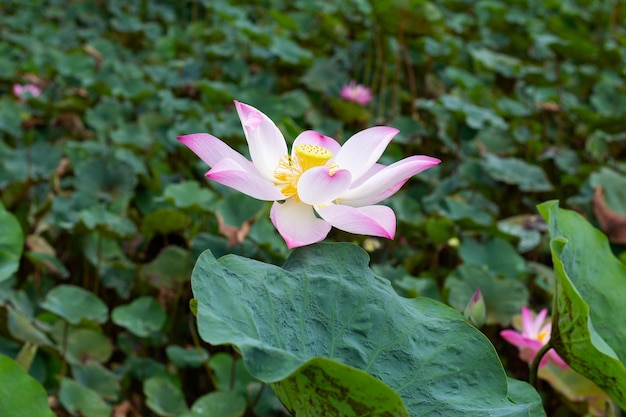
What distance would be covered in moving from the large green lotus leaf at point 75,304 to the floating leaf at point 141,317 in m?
0.03

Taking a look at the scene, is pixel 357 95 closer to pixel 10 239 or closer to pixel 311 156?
pixel 10 239

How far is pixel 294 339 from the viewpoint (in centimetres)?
59

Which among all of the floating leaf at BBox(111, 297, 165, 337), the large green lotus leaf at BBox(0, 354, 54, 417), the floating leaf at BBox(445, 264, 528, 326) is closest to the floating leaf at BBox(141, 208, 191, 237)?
the floating leaf at BBox(111, 297, 165, 337)

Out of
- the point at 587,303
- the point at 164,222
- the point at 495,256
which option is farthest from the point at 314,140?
the point at 495,256

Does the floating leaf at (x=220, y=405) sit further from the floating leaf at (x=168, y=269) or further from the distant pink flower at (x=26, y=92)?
the distant pink flower at (x=26, y=92)

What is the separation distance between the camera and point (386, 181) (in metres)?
0.69

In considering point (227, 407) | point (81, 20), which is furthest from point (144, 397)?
point (81, 20)

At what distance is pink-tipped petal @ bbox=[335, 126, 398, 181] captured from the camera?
727 millimetres

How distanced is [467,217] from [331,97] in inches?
31.6

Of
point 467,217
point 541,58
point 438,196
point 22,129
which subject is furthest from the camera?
point 541,58

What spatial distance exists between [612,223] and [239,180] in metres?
1.26

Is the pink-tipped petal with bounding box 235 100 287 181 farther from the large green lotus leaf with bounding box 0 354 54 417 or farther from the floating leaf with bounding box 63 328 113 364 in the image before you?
the floating leaf with bounding box 63 328 113 364

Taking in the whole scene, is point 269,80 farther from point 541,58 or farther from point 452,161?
point 541,58

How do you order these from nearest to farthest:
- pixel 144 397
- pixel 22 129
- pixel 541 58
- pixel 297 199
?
pixel 297 199, pixel 144 397, pixel 22 129, pixel 541 58
